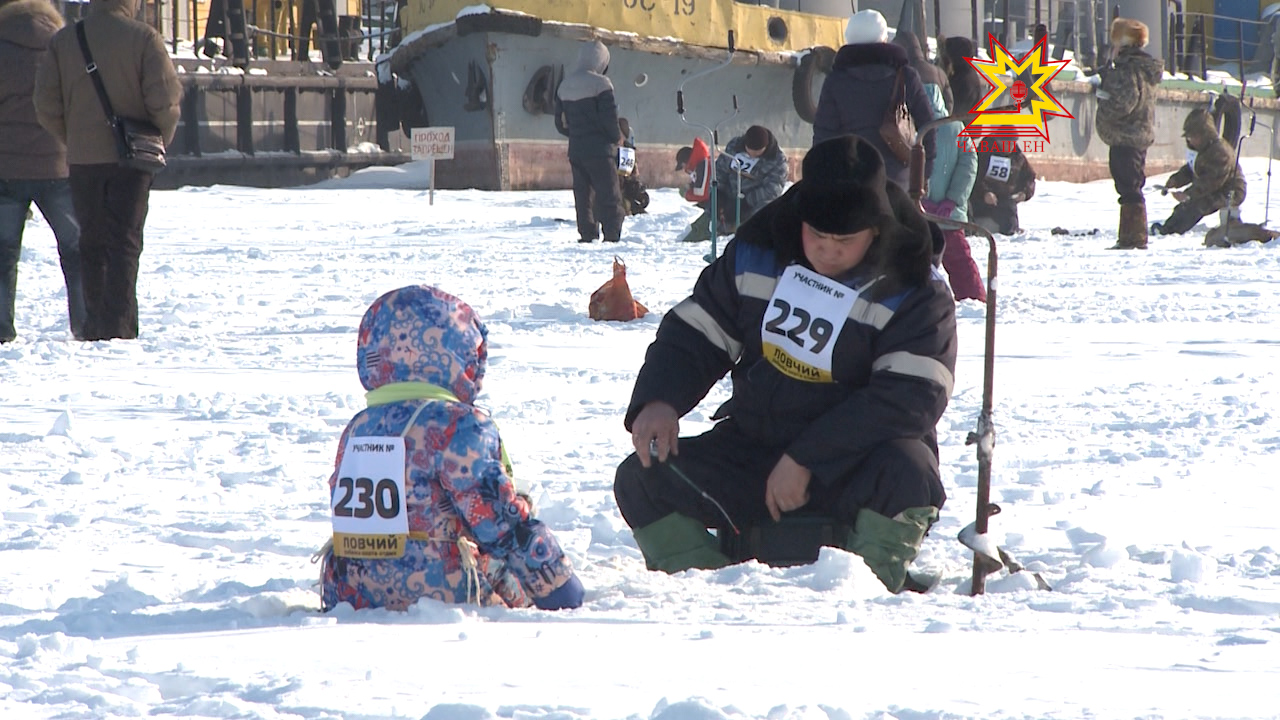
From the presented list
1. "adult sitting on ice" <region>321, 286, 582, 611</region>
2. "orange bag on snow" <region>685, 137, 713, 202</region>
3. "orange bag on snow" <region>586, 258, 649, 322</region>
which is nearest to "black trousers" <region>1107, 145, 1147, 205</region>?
"orange bag on snow" <region>685, 137, 713, 202</region>

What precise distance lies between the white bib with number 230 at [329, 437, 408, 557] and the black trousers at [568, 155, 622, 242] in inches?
386

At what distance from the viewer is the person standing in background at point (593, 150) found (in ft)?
41.5

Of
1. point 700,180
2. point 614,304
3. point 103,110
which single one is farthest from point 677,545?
point 700,180

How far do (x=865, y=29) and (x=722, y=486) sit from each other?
4635mm

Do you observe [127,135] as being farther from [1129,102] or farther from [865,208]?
[1129,102]

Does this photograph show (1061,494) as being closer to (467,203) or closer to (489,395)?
(489,395)

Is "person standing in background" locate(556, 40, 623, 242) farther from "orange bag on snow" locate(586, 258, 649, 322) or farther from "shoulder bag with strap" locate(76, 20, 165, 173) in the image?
"shoulder bag with strap" locate(76, 20, 165, 173)

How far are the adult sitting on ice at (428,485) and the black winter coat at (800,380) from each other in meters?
0.50

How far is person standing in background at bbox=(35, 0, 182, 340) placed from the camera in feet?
21.1

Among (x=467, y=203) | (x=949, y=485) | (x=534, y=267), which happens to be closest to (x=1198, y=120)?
(x=534, y=267)

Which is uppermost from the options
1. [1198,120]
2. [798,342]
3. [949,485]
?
[1198,120]

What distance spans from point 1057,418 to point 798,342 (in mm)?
2447

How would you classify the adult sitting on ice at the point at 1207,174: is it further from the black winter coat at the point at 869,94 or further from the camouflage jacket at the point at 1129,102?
the black winter coat at the point at 869,94

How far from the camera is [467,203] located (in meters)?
17.7
